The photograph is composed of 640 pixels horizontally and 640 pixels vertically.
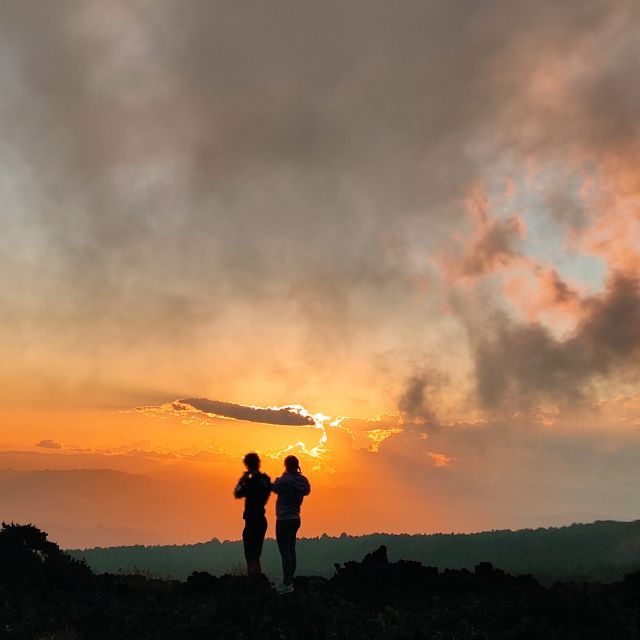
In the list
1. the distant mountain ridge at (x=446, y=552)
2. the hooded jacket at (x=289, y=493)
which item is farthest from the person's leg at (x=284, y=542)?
the distant mountain ridge at (x=446, y=552)

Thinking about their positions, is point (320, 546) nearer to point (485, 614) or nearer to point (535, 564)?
point (535, 564)

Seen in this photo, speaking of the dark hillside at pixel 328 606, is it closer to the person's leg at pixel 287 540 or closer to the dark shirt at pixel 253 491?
the person's leg at pixel 287 540

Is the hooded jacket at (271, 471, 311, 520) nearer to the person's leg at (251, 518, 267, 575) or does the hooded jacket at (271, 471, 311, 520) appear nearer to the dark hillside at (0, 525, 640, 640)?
the person's leg at (251, 518, 267, 575)

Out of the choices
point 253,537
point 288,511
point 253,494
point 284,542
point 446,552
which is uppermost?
point 253,494

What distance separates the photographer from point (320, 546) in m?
81.0

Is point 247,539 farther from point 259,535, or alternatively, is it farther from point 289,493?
point 289,493

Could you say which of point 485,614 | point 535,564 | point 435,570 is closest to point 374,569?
point 435,570

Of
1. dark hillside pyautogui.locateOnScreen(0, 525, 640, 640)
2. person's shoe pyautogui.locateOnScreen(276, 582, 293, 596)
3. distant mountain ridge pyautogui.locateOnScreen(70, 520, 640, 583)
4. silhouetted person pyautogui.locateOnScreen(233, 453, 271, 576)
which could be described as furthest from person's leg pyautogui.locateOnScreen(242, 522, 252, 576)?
distant mountain ridge pyautogui.locateOnScreen(70, 520, 640, 583)

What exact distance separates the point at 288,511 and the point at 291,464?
1.06 m

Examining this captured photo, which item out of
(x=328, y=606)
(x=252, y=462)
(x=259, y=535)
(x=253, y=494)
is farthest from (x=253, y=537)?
(x=328, y=606)

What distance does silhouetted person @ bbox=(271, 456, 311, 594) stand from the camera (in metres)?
15.6

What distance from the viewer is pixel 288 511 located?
1562cm

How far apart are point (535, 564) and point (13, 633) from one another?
4356cm

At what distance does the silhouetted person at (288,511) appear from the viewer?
15.6m
